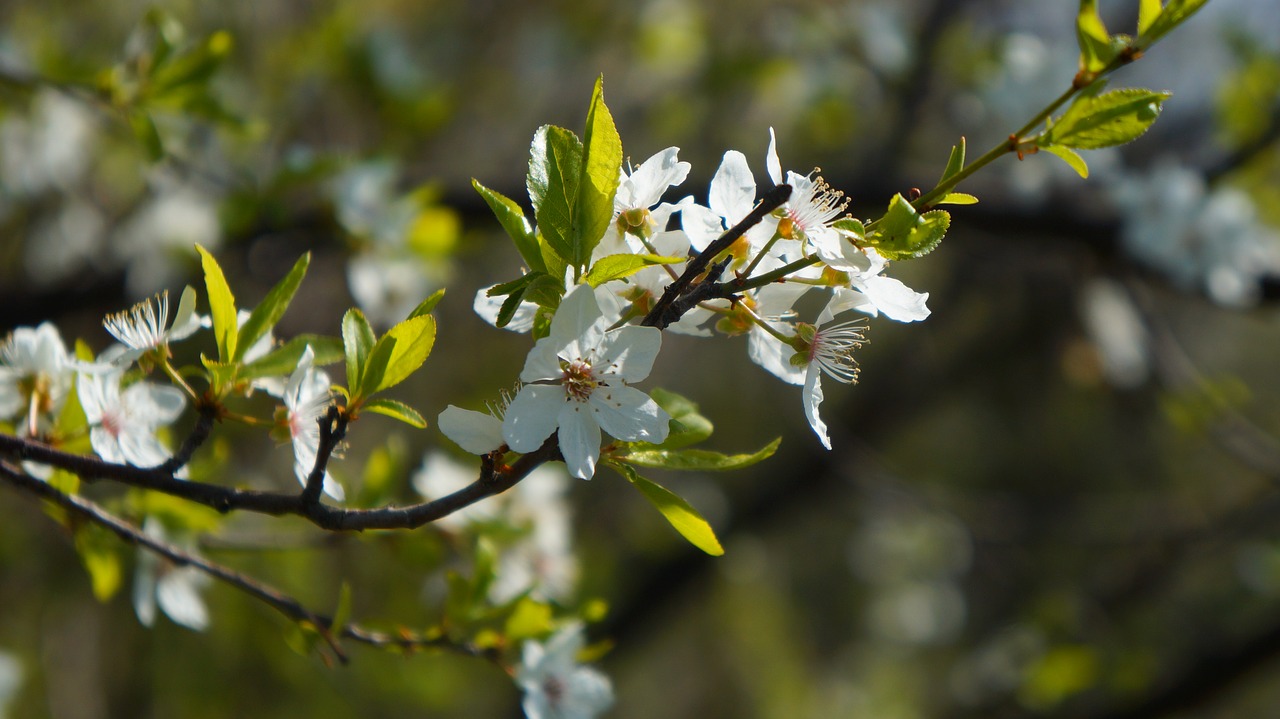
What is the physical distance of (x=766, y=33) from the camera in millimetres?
3678

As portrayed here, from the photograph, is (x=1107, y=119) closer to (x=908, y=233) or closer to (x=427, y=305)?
(x=908, y=233)

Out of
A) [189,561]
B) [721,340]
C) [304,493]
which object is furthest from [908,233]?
[721,340]

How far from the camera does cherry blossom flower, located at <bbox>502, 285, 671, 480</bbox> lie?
73cm

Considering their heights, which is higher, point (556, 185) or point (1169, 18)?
point (1169, 18)

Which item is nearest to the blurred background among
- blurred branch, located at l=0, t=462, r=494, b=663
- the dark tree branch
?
blurred branch, located at l=0, t=462, r=494, b=663

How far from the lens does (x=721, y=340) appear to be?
512 centimetres

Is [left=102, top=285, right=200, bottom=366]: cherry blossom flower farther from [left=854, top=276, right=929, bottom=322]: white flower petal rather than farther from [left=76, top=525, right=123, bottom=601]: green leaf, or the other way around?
[left=854, top=276, right=929, bottom=322]: white flower petal

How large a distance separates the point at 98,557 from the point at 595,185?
30.0 inches

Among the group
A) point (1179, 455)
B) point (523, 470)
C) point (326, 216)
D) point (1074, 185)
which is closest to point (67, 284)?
point (326, 216)

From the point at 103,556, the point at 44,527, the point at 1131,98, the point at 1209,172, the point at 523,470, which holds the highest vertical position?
the point at 1131,98

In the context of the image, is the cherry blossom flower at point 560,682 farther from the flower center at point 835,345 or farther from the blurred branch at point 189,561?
the flower center at point 835,345

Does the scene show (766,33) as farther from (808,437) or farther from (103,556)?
(103,556)

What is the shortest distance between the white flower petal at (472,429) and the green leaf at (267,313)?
22 cm

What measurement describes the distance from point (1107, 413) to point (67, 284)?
4404 millimetres
